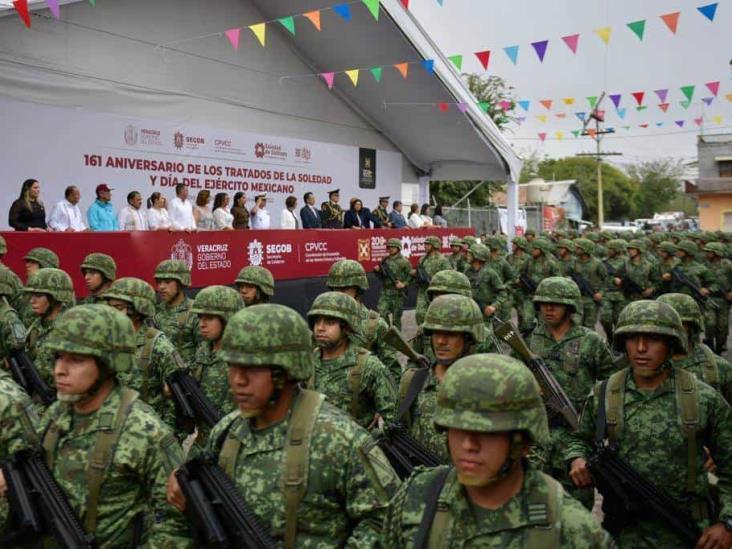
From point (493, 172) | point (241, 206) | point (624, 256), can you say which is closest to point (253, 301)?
point (241, 206)

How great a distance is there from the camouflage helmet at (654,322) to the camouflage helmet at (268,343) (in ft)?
6.71

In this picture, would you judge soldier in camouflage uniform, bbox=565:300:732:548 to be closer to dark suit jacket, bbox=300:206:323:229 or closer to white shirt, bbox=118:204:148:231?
white shirt, bbox=118:204:148:231

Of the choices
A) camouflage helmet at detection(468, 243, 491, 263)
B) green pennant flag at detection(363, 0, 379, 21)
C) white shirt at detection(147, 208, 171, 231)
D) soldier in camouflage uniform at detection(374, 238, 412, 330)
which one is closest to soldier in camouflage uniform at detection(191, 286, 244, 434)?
camouflage helmet at detection(468, 243, 491, 263)

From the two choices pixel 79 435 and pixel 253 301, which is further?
pixel 253 301

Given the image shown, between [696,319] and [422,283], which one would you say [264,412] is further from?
[422,283]

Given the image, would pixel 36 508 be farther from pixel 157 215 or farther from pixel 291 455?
pixel 157 215

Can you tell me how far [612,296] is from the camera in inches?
534

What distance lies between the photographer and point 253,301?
25.3 ft

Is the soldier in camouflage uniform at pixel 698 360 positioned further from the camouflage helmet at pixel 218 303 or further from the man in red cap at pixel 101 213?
the man in red cap at pixel 101 213

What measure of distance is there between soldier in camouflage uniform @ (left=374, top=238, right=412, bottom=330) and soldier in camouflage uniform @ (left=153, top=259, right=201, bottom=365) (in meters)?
6.31

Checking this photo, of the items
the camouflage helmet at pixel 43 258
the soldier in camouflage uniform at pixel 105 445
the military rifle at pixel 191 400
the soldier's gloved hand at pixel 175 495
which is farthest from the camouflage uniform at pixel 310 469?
the camouflage helmet at pixel 43 258

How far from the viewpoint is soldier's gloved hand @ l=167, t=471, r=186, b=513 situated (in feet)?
9.76

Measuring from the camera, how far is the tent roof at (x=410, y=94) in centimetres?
1859

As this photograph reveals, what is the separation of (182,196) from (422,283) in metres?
4.62
